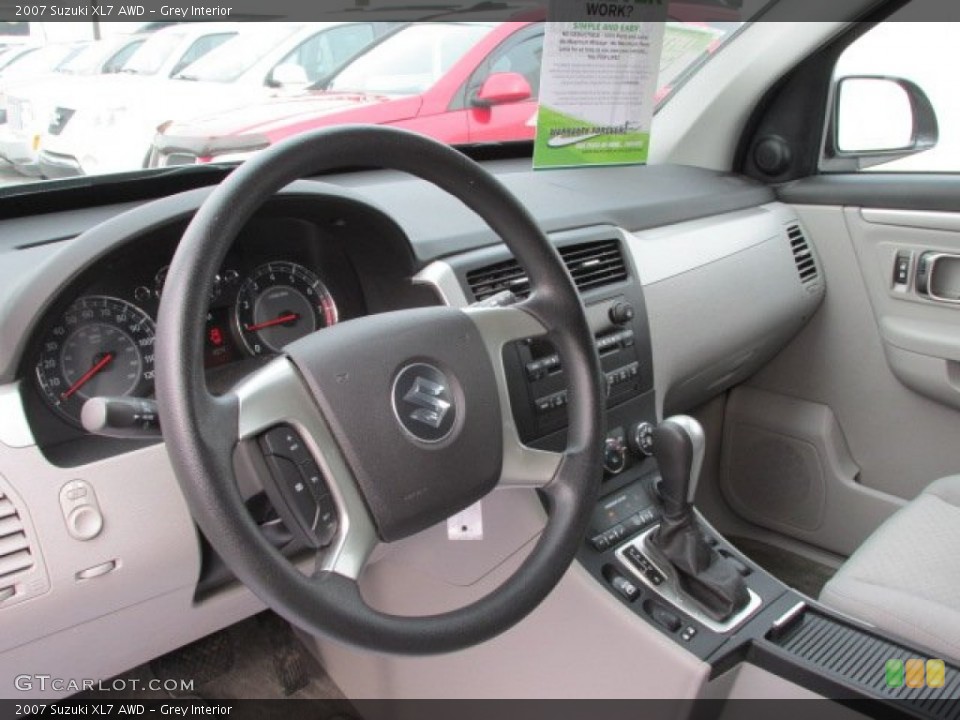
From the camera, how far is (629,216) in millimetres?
1739

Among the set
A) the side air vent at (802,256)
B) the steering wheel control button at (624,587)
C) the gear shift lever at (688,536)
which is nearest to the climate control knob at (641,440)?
the gear shift lever at (688,536)

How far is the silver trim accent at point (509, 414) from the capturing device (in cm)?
108

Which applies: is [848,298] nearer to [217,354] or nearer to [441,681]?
[441,681]

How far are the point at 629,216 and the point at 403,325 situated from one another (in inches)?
34.0

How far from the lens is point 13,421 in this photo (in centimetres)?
97

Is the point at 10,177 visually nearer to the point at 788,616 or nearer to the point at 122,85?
the point at 122,85

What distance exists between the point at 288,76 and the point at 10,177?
2.47 ft

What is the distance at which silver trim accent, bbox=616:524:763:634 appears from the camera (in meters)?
1.33

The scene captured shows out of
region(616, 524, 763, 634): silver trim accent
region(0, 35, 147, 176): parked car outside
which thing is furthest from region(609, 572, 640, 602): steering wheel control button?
region(0, 35, 147, 176): parked car outside

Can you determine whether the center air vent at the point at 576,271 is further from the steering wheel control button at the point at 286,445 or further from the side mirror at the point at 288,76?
the side mirror at the point at 288,76

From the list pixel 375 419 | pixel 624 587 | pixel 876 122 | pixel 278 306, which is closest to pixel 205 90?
pixel 278 306

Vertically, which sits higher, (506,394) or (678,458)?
(506,394)

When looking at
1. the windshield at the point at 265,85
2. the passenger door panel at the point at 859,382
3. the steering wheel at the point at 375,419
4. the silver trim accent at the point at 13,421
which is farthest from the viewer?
the passenger door panel at the point at 859,382

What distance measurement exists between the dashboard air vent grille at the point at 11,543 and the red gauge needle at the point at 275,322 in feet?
1.23
